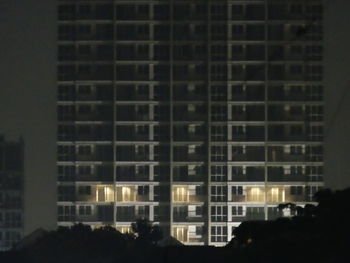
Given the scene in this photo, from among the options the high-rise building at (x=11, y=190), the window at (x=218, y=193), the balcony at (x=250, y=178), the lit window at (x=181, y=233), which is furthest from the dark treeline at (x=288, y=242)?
the high-rise building at (x=11, y=190)

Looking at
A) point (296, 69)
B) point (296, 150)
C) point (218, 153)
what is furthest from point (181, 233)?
point (296, 69)

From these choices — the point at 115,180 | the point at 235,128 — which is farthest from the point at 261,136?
the point at 115,180

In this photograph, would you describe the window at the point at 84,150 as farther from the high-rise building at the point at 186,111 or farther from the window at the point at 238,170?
the window at the point at 238,170

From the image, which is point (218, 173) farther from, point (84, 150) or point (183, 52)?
point (84, 150)

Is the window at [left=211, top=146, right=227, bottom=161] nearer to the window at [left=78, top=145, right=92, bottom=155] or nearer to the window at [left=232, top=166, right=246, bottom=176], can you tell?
the window at [left=232, top=166, right=246, bottom=176]

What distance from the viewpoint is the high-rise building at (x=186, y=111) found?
309ft

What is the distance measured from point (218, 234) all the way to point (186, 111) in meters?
7.58

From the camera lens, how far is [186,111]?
94812 mm

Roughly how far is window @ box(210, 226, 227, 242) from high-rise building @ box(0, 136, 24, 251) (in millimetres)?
18767

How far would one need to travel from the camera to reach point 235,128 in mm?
95938

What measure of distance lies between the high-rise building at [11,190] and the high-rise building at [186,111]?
1332 centimetres

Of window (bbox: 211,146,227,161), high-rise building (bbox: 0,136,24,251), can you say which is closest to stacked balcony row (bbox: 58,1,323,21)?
window (bbox: 211,146,227,161)

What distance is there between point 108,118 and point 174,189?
5.63 meters

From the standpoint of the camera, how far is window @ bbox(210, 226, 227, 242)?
9191 cm
